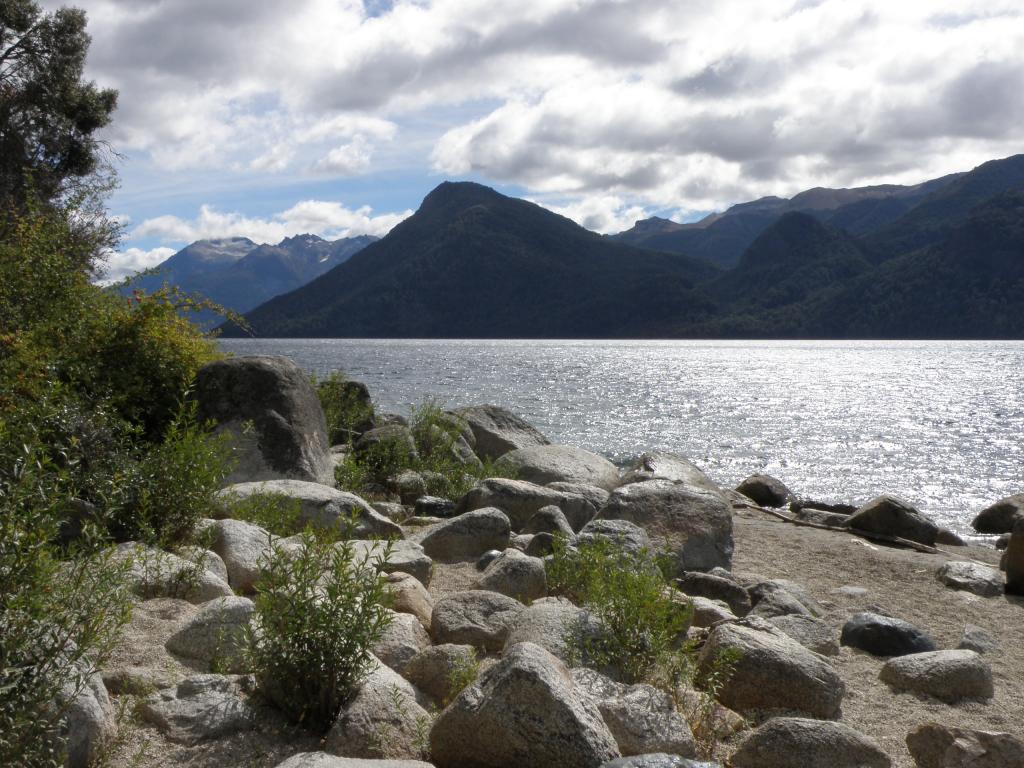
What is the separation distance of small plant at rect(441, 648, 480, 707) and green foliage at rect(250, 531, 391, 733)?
0.72 meters

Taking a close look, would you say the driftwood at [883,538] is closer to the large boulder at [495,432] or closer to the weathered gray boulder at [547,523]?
the large boulder at [495,432]

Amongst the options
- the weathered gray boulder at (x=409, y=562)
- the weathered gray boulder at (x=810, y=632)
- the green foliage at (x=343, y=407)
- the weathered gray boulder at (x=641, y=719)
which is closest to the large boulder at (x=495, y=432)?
the green foliage at (x=343, y=407)

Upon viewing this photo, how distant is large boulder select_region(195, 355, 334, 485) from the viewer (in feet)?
32.8

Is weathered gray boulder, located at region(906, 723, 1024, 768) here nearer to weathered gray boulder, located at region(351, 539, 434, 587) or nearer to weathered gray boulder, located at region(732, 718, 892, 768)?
weathered gray boulder, located at region(732, 718, 892, 768)

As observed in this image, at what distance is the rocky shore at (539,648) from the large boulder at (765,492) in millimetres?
8182

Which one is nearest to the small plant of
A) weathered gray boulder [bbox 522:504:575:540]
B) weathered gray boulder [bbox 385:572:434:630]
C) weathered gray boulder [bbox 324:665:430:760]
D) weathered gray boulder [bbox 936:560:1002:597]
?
weathered gray boulder [bbox 324:665:430:760]

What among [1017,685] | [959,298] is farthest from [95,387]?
[959,298]

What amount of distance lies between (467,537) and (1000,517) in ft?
50.6

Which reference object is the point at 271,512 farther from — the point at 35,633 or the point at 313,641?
the point at 35,633

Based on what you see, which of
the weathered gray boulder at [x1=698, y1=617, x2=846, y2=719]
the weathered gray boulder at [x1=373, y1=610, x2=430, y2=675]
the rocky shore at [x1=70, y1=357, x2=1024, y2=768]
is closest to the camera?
the rocky shore at [x1=70, y1=357, x2=1024, y2=768]

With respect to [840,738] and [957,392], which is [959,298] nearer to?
[957,392]

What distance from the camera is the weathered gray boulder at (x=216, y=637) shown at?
495cm

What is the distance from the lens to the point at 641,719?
473 centimetres

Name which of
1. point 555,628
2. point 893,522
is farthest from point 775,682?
point 893,522
